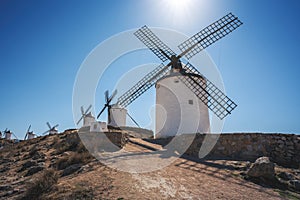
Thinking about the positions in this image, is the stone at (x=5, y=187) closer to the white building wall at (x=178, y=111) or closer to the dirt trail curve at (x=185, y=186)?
the dirt trail curve at (x=185, y=186)

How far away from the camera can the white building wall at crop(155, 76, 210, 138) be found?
14.3 meters

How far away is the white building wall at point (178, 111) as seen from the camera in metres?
14.3

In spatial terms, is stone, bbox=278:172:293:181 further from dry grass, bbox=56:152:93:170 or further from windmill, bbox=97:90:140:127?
windmill, bbox=97:90:140:127

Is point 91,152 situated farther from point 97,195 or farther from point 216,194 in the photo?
point 216,194

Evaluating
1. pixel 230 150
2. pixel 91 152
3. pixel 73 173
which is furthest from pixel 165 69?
pixel 73 173

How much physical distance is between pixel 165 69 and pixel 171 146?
22.0ft

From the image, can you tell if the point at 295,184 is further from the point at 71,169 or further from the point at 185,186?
the point at 71,169

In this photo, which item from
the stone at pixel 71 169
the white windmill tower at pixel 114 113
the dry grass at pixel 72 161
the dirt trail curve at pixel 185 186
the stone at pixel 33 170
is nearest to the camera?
the dirt trail curve at pixel 185 186

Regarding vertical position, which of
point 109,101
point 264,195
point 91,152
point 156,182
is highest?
point 109,101

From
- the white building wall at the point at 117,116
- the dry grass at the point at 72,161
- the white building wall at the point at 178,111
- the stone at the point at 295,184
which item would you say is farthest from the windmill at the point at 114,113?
the stone at the point at 295,184

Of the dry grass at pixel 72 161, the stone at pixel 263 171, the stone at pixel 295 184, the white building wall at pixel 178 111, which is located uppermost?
the white building wall at pixel 178 111

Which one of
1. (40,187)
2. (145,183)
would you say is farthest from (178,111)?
(40,187)

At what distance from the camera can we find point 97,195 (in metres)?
4.66

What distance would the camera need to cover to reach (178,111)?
14.6 metres
